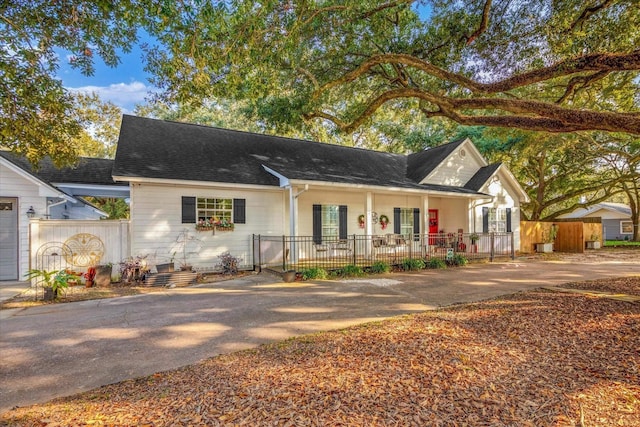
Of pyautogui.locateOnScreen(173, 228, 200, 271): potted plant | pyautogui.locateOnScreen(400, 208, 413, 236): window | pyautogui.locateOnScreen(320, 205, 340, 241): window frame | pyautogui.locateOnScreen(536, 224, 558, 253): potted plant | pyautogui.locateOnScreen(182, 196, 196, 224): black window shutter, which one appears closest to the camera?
pyautogui.locateOnScreen(173, 228, 200, 271): potted plant

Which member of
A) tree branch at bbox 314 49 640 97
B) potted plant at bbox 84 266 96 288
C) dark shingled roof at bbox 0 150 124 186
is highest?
tree branch at bbox 314 49 640 97

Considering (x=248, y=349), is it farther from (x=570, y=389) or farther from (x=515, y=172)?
(x=515, y=172)

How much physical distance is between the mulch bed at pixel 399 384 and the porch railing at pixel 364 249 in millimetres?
6106

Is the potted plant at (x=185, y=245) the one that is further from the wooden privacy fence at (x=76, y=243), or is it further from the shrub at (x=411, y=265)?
the shrub at (x=411, y=265)

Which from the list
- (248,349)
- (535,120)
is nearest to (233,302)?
(248,349)

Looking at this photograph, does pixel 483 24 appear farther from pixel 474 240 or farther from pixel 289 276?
pixel 474 240

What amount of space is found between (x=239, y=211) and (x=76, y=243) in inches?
196

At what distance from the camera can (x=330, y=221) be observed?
45.6 ft

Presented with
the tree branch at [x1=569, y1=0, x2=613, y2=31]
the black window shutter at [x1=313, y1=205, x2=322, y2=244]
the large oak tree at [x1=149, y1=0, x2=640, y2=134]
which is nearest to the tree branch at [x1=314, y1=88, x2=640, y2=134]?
the large oak tree at [x1=149, y1=0, x2=640, y2=134]

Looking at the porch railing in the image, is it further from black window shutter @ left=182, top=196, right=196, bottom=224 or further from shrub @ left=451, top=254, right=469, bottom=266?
black window shutter @ left=182, top=196, right=196, bottom=224

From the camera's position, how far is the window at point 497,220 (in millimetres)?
16747

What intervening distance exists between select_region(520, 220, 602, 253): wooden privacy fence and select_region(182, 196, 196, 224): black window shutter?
17301 mm

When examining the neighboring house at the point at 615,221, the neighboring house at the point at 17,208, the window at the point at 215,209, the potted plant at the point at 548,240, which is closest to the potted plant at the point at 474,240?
the potted plant at the point at 548,240

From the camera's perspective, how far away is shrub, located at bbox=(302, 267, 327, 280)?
9953mm
